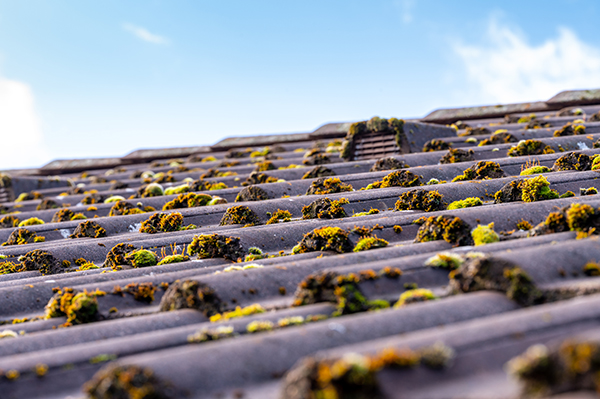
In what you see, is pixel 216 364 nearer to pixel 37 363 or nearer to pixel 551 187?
pixel 37 363

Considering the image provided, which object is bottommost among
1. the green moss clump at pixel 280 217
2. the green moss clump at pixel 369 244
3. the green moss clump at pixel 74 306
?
the green moss clump at pixel 74 306

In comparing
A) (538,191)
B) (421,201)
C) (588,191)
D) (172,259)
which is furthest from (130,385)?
(588,191)

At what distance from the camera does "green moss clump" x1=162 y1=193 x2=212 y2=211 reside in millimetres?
16453

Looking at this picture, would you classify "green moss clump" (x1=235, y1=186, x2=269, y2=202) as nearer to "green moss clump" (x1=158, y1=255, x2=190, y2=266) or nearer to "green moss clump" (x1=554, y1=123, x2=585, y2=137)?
"green moss clump" (x1=158, y1=255, x2=190, y2=266)

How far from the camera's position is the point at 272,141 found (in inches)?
1425

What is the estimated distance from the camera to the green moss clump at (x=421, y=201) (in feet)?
40.4

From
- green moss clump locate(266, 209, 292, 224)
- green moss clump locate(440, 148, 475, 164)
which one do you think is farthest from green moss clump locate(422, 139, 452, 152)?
green moss clump locate(266, 209, 292, 224)

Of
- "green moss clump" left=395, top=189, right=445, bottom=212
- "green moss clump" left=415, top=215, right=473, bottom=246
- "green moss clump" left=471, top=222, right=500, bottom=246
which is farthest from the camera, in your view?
"green moss clump" left=395, top=189, right=445, bottom=212

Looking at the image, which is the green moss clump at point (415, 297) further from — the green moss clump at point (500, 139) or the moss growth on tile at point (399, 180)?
the green moss clump at point (500, 139)

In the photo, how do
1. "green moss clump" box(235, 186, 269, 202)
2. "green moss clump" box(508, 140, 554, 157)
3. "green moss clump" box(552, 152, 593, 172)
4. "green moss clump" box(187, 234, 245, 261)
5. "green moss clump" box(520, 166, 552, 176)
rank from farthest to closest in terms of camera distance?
"green moss clump" box(508, 140, 554, 157)
"green moss clump" box(235, 186, 269, 202)
"green moss clump" box(520, 166, 552, 176)
"green moss clump" box(552, 152, 593, 172)
"green moss clump" box(187, 234, 245, 261)

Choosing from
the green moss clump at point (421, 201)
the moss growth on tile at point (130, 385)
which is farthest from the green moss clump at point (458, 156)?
the moss growth on tile at point (130, 385)

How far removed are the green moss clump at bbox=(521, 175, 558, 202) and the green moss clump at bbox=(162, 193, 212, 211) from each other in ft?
28.9

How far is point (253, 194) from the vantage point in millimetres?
15891

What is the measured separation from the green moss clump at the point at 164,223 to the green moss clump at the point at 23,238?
133 inches
